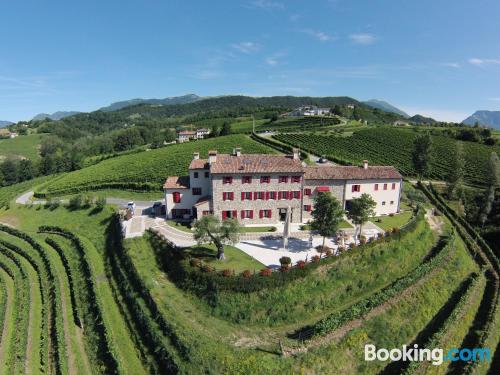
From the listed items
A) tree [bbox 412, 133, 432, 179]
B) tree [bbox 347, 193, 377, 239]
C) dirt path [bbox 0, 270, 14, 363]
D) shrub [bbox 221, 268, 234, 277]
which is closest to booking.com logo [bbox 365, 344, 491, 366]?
shrub [bbox 221, 268, 234, 277]

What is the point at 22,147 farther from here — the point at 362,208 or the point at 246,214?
the point at 362,208

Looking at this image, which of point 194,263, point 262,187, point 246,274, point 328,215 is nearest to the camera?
point 246,274

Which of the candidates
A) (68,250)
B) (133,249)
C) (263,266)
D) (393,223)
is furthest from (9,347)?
(393,223)

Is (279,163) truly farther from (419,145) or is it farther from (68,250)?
(419,145)

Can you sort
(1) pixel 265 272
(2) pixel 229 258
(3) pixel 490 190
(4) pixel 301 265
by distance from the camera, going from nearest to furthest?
1. (1) pixel 265 272
2. (4) pixel 301 265
3. (2) pixel 229 258
4. (3) pixel 490 190

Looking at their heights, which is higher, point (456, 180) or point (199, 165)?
point (199, 165)

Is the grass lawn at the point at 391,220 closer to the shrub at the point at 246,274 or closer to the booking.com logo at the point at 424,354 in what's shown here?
the booking.com logo at the point at 424,354

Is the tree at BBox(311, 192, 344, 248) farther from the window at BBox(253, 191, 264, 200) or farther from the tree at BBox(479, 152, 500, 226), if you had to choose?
the tree at BBox(479, 152, 500, 226)

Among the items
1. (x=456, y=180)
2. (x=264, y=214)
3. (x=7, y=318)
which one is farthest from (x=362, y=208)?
(x=7, y=318)
